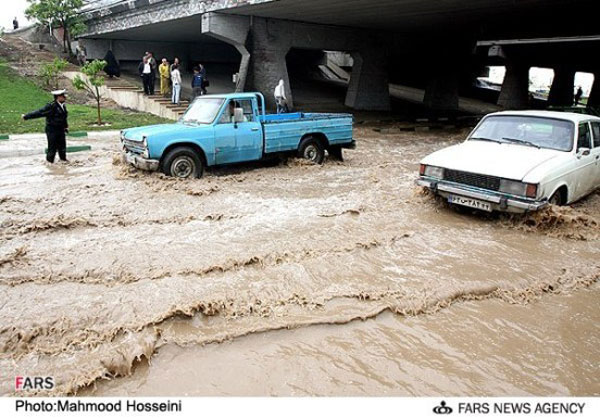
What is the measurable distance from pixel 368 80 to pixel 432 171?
17.3 metres

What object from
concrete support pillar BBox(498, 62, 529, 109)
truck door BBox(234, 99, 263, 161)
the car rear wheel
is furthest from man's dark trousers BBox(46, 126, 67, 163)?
concrete support pillar BBox(498, 62, 529, 109)

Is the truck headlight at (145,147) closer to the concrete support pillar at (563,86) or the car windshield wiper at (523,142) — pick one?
the car windshield wiper at (523,142)

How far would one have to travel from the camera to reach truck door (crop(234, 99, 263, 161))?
904cm

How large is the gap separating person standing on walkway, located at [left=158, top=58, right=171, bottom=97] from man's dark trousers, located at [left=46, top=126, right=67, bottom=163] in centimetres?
996

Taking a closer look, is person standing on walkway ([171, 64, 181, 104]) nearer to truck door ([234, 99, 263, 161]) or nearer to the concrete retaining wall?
the concrete retaining wall

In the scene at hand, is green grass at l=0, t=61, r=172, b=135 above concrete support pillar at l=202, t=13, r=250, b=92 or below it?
below

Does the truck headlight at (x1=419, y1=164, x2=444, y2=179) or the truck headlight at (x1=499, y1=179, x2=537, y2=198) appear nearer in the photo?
the truck headlight at (x1=499, y1=179, x2=537, y2=198)

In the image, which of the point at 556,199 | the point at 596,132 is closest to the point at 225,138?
the point at 556,199

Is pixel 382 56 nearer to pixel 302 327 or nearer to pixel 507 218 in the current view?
pixel 507 218

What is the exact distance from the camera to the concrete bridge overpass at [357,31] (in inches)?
653

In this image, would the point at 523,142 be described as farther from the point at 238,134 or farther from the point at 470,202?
the point at 238,134

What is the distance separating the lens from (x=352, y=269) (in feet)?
16.4

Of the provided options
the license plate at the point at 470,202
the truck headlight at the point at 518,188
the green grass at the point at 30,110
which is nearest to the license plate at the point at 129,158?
the license plate at the point at 470,202

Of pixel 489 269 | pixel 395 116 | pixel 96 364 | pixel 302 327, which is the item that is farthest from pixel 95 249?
pixel 395 116
